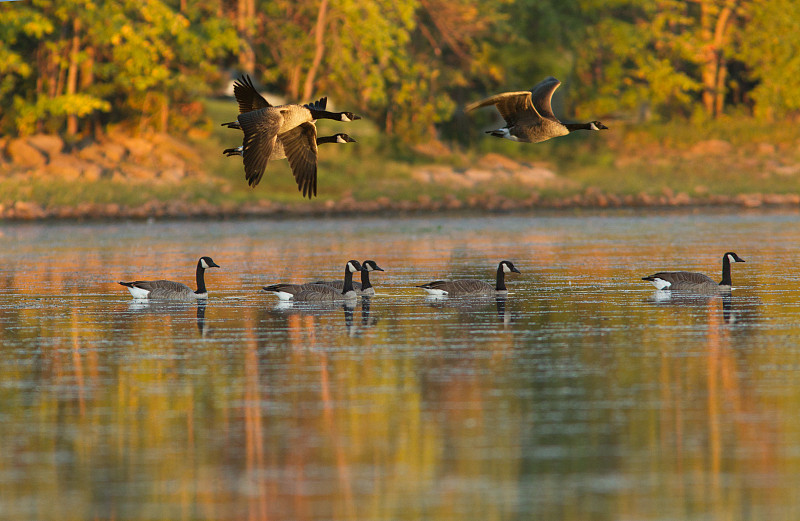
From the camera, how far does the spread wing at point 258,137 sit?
16.4 m

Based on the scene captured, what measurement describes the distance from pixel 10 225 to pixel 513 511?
39.6 m

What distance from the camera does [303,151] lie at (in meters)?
17.9

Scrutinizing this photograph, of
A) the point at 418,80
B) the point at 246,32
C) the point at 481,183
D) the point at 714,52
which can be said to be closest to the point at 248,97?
the point at 246,32

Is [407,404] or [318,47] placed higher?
[318,47]

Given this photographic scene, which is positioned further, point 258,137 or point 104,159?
point 104,159

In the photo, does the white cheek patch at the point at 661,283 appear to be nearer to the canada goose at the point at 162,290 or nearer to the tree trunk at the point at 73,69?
the canada goose at the point at 162,290

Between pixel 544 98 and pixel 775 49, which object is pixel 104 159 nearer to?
pixel 775 49

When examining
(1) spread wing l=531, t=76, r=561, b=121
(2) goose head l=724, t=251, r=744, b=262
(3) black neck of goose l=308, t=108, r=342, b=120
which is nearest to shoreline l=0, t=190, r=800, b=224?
(2) goose head l=724, t=251, r=744, b=262

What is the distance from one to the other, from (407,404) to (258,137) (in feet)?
18.4

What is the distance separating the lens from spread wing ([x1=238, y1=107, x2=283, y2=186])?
645 inches

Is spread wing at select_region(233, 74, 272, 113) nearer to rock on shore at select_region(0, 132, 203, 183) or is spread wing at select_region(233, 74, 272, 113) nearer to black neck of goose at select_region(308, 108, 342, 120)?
black neck of goose at select_region(308, 108, 342, 120)

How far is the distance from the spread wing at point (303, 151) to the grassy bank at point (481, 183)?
1250 inches

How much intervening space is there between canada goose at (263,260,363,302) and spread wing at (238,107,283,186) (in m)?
4.34

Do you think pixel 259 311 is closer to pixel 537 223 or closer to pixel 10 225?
pixel 537 223
